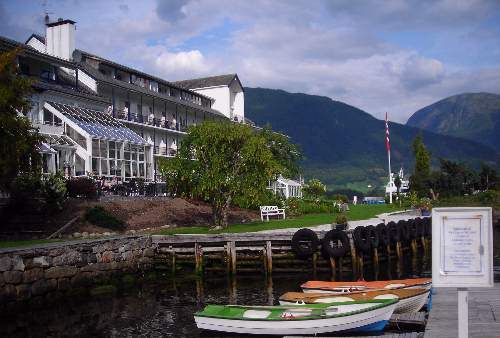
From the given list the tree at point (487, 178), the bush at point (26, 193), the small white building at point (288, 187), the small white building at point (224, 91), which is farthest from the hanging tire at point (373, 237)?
the tree at point (487, 178)

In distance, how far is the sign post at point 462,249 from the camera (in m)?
8.05

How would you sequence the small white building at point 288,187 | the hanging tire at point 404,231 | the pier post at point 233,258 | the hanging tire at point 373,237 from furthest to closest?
the small white building at point 288,187 < the hanging tire at point 404,231 < the hanging tire at point 373,237 < the pier post at point 233,258

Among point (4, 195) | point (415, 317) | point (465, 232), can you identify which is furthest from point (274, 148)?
point (465, 232)

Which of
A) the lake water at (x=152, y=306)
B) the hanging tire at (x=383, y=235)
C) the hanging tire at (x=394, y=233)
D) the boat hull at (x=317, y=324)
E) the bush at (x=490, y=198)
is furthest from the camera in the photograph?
the bush at (x=490, y=198)

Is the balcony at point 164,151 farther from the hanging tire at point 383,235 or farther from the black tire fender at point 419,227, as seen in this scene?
the hanging tire at point 383,235

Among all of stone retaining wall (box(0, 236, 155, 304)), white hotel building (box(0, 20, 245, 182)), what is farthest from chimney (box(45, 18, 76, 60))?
stone retaining wall (box(0, 236, 155, 304))

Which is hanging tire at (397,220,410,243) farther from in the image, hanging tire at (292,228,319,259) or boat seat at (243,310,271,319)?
boat seat at (243,310,271,319)

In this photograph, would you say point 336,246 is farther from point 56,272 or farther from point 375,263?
point 56,272

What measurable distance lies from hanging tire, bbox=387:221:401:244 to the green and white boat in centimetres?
1567

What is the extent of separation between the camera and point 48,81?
161ft

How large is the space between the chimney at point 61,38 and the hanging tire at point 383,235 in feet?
134

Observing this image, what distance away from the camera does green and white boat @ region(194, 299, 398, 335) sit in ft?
50.7

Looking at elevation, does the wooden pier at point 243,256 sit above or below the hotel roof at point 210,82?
below

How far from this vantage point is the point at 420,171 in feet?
293
